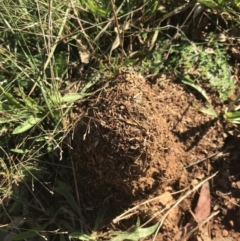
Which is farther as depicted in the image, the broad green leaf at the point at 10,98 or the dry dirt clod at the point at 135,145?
the broad green leaf at the point at 10,98

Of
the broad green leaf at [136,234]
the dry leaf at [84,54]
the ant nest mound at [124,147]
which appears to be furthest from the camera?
→ the dry leaf at [84,54]

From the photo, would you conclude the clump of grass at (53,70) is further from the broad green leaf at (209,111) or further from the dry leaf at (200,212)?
the dry leaf at (200,212)

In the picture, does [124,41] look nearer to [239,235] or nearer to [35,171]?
[35,171]

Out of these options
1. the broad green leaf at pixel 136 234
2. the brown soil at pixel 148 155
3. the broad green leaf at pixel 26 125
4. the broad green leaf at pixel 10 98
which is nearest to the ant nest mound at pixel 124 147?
the brown soil at pixel 148 155

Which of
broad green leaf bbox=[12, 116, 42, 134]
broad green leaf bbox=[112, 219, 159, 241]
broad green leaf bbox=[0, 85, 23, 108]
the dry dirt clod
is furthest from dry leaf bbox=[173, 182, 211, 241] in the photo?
broad green leaf bbox=[0, 85, 23, 108]

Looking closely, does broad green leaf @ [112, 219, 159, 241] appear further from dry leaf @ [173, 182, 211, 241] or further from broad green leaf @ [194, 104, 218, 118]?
broad green leaf @ [194, 104, 218, 118]

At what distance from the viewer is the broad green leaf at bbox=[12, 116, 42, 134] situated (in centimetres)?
213

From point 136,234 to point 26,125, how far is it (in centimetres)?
66

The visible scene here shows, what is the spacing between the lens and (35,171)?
84.1 inches

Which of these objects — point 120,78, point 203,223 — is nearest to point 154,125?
point 120,78

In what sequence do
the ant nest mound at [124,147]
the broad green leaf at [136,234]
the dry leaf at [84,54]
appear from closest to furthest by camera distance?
the ant nest mound at [124,147] → the broad green leaf at [136,234] → the dry leaf at [84,54]

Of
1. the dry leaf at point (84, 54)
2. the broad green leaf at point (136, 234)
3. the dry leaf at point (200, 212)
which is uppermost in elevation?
the dry leaf at point (84, 54)

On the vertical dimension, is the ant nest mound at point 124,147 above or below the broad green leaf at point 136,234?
above

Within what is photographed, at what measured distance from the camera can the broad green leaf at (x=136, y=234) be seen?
1.99m
